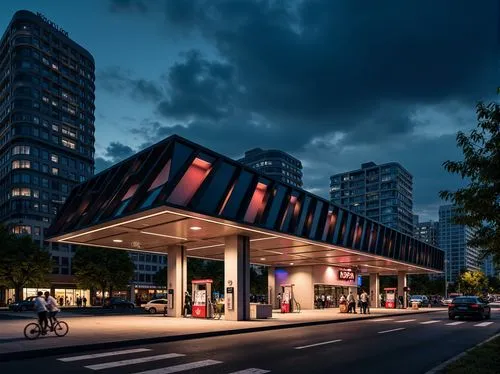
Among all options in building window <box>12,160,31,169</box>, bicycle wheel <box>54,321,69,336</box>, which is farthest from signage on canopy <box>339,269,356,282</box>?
building window <box>12,160,31,169</box>

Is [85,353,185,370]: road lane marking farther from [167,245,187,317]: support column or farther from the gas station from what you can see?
[167,245,187,317]: support column

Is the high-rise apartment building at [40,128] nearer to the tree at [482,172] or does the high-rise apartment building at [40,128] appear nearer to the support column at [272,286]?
the support column at [272,286]

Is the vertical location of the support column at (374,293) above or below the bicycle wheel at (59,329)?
below

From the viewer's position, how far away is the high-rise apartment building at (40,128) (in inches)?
4149

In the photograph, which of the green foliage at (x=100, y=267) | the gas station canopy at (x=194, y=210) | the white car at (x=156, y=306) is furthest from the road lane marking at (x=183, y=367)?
the green foliage at (x=100, y=267)

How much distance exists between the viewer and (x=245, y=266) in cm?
3034

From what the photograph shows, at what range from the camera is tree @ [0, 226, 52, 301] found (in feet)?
208

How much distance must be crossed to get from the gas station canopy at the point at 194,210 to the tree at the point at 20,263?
33159mm

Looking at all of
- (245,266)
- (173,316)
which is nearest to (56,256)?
(173,316)

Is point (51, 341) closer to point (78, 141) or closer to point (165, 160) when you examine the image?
point (165, 160)

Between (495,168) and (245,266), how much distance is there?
66.2 ft

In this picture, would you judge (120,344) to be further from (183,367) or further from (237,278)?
(237,278)

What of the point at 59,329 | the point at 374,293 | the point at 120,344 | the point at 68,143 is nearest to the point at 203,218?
the point at 59,329

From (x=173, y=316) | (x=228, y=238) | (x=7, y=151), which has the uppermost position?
(x=7, y=151)
